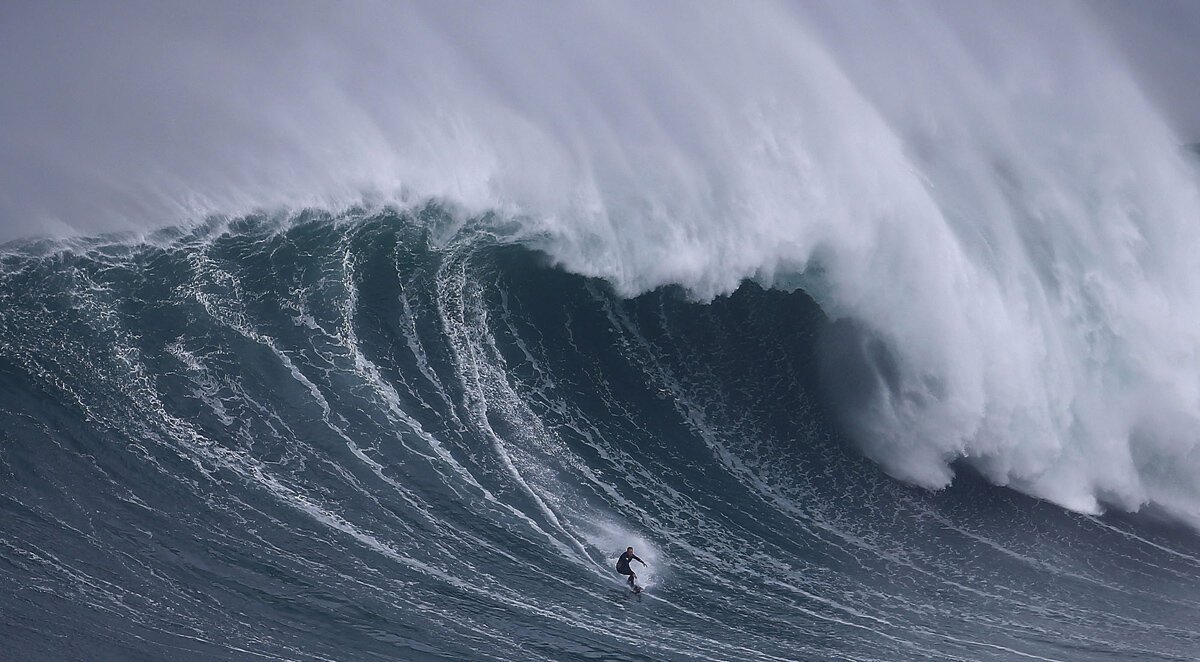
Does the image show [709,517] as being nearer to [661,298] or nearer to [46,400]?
[661,298]

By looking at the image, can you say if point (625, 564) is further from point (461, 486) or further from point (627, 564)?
point (461, 486)

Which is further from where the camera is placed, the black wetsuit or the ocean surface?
the black wetsuit

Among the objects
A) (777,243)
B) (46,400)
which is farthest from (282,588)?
(777,243)

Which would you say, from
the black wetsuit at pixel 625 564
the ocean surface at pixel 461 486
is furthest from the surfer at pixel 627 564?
the ocean surface at pixel 461 486

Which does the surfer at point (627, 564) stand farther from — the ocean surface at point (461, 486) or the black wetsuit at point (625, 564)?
the ocean surface at point (461, 486)

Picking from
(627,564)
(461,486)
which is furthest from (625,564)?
(461,486)

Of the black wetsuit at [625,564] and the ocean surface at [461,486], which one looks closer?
the ocean surface at [461,486]

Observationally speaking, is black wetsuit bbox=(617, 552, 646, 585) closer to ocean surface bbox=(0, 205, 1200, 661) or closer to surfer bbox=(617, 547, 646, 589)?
surfer bbox=(617, 547, 646, 589)

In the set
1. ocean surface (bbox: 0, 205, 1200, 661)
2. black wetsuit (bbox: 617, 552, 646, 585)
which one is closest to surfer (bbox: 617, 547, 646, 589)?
black wetsuit (bbox: 617, 552, 646, 585)

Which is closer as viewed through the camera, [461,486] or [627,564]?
[627,564]
